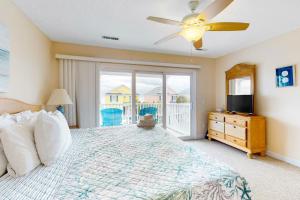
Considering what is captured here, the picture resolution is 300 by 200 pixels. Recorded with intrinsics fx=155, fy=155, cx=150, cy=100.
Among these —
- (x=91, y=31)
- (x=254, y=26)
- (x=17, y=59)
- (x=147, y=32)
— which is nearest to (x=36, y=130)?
(x=17, y=59)

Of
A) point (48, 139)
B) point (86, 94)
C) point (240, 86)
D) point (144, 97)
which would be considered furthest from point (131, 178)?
point (240, 86)

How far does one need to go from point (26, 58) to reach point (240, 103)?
406 cm

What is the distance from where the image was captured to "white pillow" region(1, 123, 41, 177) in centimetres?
109

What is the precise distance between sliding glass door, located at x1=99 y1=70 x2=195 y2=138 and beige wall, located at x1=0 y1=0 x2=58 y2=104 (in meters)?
1.13

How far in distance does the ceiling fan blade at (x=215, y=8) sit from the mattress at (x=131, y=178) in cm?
140

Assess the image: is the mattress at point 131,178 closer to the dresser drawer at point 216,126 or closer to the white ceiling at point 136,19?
the white ceiling at point 136,19

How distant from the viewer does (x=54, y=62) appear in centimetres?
321

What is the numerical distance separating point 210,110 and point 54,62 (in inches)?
161

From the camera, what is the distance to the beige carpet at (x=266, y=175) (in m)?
1.90

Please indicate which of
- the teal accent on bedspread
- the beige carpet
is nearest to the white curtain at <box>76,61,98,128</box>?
the teal accent on bedspread

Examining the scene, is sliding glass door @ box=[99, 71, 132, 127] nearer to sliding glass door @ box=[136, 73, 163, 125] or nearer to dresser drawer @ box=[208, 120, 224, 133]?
sliding glass door @ box=[136, 73, 163, 125]

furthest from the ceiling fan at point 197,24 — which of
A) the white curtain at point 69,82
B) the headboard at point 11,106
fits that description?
the white curtain at point 69,82

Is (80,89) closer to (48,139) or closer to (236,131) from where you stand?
(48,139)

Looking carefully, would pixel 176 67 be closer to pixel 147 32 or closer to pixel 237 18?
pixel 147 32
